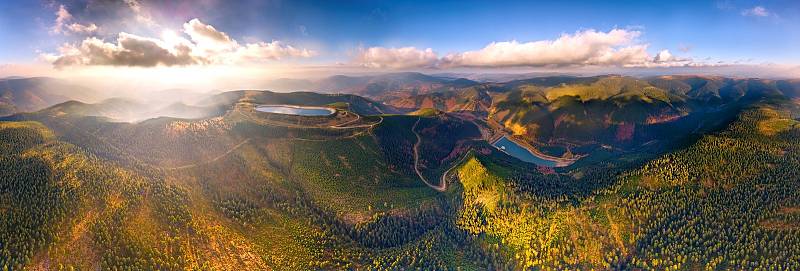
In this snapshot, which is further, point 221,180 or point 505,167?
point 505,167

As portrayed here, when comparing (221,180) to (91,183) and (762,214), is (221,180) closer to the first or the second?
(91,183)

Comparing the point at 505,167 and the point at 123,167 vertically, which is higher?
the point at 123,167

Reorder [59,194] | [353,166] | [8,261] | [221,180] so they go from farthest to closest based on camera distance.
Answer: [353,166], [221,180], [59,194], [8,261]

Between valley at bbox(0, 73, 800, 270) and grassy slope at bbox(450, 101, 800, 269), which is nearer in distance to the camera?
valley at bbox(0, 73, 800, 270)

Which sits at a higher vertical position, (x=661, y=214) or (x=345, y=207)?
(x=661, y=214)

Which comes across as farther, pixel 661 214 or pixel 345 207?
pixel 345 207

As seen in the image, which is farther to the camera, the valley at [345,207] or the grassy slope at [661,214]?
the grassy slope at [661,214]

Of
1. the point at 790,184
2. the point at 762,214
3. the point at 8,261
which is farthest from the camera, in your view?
the point at 790,184

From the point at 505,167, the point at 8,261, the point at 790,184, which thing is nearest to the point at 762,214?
the point at 790,184

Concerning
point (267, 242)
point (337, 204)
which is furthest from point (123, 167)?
point (337, 204)

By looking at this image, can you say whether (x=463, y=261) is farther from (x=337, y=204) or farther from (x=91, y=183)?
(x=91, y=183)

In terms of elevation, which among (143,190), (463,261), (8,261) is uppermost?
Result: (143,190)
